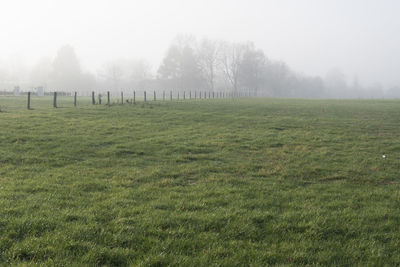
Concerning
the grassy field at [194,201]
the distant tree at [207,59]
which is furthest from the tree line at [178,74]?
the grassy field at [194,201]

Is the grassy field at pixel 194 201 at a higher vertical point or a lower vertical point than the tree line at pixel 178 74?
lower

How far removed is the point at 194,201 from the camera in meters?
7.07

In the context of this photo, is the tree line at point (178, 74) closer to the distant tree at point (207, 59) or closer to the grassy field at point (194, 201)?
the distant tree at point (207, 59)

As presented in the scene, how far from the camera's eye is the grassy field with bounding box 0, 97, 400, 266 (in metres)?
4.95

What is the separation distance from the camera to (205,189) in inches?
315

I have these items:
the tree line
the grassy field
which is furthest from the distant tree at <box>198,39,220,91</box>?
the grassy field

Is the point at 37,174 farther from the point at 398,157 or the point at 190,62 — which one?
the point at 190,62

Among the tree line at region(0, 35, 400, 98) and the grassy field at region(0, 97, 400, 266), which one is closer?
the grassy field at region(0, 97, 400, 266)

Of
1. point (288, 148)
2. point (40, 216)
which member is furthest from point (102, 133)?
point (40, 216)

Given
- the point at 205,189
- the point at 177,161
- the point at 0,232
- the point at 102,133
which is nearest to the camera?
the point at 0,232

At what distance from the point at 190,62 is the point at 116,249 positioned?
107005 mm

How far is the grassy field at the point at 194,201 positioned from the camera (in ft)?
16.2

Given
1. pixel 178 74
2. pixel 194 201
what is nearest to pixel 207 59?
pixel 178 74

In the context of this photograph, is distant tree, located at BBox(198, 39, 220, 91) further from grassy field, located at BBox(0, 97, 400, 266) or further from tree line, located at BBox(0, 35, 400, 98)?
grassy field, located at BBox(0, 97, 400, 266)
